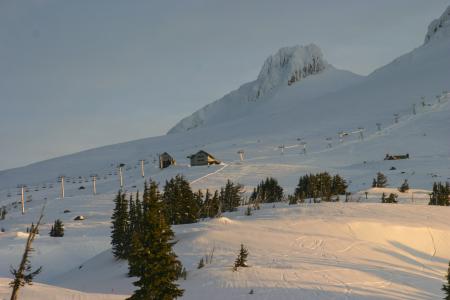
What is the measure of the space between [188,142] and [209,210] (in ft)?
392

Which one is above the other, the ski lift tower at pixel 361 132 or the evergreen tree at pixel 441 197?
the ski lift tower at pixel 361 132

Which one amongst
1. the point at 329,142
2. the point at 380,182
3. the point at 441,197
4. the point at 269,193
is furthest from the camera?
the point at 329,142

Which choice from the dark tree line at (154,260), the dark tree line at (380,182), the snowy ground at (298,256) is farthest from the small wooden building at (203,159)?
the dark tree line at (154,260)

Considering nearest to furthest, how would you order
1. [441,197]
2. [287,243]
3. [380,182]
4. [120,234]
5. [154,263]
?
[154,263] → [287,243] → [120,234] → [441,197] → [380,182]

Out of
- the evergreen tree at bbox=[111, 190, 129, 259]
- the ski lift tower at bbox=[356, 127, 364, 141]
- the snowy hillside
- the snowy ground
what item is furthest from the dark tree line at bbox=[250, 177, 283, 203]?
the ski lift tower at bbox=[356, 127, 364, 141]

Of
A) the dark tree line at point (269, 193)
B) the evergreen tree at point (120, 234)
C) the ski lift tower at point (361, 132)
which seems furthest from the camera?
the ski lift tower at point (361, 132)

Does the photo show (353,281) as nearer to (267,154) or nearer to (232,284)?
(232,284)

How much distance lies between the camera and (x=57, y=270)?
26.8 metres

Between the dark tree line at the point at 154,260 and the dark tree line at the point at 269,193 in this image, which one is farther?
the dark tree line at the point at 269,193

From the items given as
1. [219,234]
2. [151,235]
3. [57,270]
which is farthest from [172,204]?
[151,235]

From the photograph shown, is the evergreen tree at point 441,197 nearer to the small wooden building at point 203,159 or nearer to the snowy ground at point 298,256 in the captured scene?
the snowy ground at point 298,256

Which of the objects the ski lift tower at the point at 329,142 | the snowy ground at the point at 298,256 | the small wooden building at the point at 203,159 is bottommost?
the snowy ground at the point at 298,256

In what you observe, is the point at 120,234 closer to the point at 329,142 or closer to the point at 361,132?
the point at 329,142

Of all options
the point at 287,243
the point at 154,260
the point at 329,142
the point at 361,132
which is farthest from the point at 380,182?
the point at 361,132
